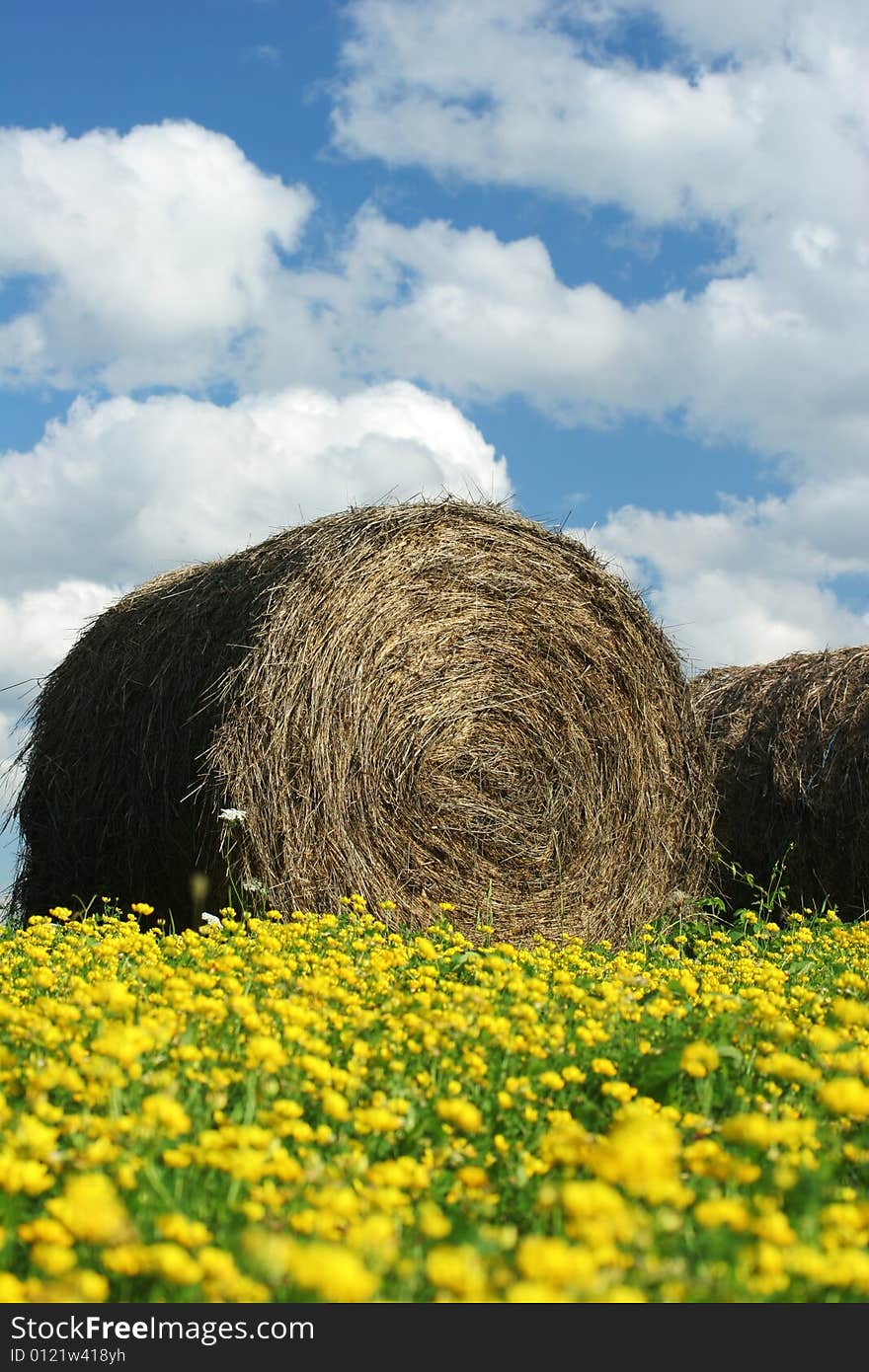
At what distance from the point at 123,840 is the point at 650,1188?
247 inches

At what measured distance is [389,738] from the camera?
23.1 feet

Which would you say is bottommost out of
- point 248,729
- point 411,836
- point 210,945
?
point 210,945

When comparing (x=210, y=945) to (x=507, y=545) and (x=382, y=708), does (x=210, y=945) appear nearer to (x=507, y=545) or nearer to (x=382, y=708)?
(x=382, y=708)

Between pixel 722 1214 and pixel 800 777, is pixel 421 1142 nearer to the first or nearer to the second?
pixel 722 1214

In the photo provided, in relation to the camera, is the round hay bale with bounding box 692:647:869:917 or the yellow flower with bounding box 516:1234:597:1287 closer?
the yellow flower with bounding box 516:1234:597:1287

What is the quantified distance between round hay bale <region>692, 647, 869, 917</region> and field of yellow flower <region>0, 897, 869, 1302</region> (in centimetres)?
557

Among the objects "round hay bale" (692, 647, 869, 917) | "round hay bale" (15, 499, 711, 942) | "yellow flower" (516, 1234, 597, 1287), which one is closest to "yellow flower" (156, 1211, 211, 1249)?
"yellow flower" (516, 1234, 597, 1287)

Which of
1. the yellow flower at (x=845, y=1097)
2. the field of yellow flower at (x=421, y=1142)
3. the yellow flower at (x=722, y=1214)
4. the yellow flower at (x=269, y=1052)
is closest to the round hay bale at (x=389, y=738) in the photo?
the field of yellow flower at (x=421, y=1142)

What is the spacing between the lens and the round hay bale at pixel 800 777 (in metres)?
9.51

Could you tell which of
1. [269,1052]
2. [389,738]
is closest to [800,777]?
[389,738]

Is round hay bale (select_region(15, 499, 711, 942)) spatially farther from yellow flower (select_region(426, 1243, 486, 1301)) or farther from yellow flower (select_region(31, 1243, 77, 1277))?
yellow flower (select_region(426, 1243, 486, 1301))

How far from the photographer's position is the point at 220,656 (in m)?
7.00

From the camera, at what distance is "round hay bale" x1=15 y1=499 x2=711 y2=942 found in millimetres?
6695

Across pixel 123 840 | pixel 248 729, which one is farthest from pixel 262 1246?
pixel 123 840
